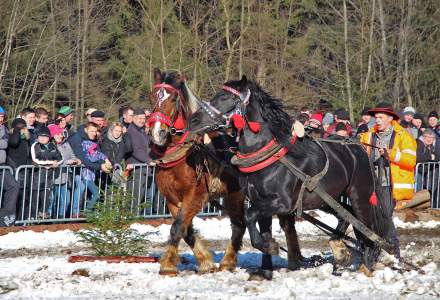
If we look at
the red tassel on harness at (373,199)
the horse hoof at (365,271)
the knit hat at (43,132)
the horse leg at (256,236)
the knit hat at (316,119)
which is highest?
the knit hat at (316,119)

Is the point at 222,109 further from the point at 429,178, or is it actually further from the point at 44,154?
the point at 429,178

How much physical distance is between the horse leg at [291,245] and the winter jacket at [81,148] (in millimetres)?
4429

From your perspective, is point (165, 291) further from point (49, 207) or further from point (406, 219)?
point (406, 219)

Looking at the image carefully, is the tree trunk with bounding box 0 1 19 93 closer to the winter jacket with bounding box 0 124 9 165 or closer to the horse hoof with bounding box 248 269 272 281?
the winter jacket with bounding box 0 124 9 165

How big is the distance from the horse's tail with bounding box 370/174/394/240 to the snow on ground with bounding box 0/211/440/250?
10.2 ft

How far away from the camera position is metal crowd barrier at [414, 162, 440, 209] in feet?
60.3

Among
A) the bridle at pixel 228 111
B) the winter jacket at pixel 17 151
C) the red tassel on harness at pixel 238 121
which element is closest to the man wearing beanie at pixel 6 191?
the winter jacket at pixel 17 151

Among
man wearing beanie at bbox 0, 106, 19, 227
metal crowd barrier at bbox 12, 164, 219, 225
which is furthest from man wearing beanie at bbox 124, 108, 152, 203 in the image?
man wearing beanie at bbox 0, 106, 19, 227

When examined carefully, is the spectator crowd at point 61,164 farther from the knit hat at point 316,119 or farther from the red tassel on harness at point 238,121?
the red tassel on harness at point 238,121

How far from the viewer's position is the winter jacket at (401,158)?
1231 cm

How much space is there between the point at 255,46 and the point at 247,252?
52.4ft

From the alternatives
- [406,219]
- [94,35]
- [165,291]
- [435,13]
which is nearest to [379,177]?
[165,291]

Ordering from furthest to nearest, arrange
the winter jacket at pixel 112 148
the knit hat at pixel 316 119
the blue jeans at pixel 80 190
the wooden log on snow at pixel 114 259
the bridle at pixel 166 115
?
the knit hat at pixel 316 119, the winter jacket at pixel 112 148, the blue jeans at pixel 80 190, the wooden log on snow at pixel 114 259, the bridle at pixel 166 115

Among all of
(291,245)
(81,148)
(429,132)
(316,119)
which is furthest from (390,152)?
(429,132)
